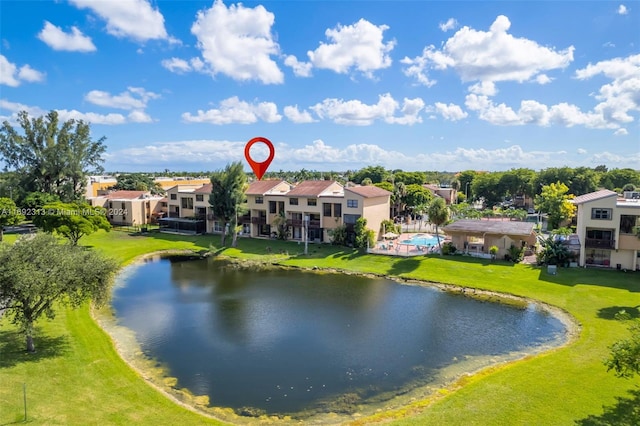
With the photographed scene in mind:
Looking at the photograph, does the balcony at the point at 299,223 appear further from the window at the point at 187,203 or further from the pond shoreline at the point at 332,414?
the pond shoreline at the point at 332,414

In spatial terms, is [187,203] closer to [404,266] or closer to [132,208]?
[132,208]

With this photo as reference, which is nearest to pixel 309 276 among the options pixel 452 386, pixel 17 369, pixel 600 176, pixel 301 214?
pixel 301 214

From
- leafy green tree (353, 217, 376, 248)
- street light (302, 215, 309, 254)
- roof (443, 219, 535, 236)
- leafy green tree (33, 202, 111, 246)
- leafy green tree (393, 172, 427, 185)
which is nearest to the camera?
roof (443, 219, 535, 236)

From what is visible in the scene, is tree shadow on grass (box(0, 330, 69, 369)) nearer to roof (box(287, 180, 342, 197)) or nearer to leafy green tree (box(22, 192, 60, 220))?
roof (box(287, 180, 342, 197))

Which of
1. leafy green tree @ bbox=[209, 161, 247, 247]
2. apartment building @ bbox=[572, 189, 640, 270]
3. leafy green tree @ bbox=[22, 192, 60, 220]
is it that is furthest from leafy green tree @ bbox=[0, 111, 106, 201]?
apartment building @ bbox=[572, 189, 640, 270]

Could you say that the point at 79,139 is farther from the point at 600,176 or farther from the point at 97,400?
the point at 600,176

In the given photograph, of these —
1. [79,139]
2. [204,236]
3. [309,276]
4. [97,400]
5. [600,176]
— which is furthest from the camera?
[600,176]

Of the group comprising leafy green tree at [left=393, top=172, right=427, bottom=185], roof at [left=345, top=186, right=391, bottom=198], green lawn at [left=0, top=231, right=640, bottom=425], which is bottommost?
green lawn at [left=0, top=231, right=640, bottom=425]
